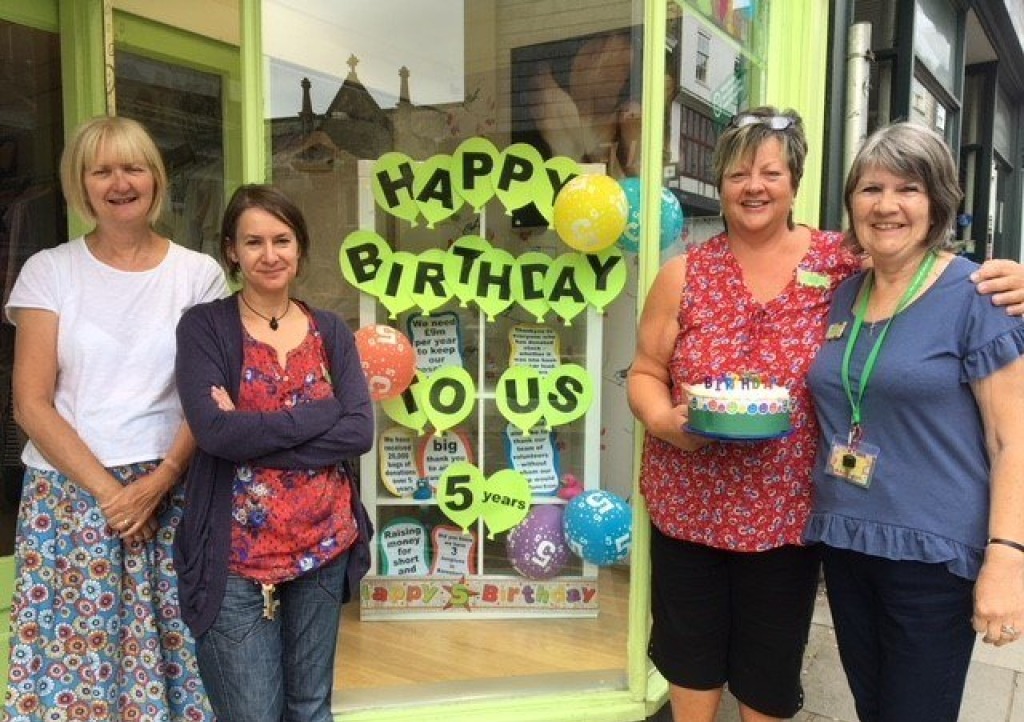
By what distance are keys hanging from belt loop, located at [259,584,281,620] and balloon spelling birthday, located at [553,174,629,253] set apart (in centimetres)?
148

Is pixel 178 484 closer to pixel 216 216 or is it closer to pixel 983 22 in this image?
pixel 216 216

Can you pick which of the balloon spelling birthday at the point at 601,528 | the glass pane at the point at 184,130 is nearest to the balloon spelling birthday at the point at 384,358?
the glass pane at the point at 184,130

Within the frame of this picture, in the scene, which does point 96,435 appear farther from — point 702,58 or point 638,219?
point 702,58

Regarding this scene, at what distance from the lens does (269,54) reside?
2.30 m

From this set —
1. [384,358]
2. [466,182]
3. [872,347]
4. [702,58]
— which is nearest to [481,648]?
[384,358]

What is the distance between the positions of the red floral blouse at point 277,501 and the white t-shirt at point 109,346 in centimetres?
22

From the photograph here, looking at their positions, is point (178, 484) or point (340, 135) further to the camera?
point (340, 135)

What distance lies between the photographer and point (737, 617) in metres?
1.82

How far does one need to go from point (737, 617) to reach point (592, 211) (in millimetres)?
1300

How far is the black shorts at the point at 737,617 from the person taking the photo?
175 centimetres

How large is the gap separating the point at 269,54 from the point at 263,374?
119 cm

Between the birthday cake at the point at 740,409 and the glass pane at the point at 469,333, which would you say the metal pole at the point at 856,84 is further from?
the birthday cake at the point at 740,409

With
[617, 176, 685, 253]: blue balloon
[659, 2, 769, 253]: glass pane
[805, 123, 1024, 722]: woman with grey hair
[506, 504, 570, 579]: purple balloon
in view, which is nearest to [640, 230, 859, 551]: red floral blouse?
[805, 123, 1024, 722]: woman with grey hair

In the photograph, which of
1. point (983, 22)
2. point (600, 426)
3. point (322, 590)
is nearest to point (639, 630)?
point (600, 426)
